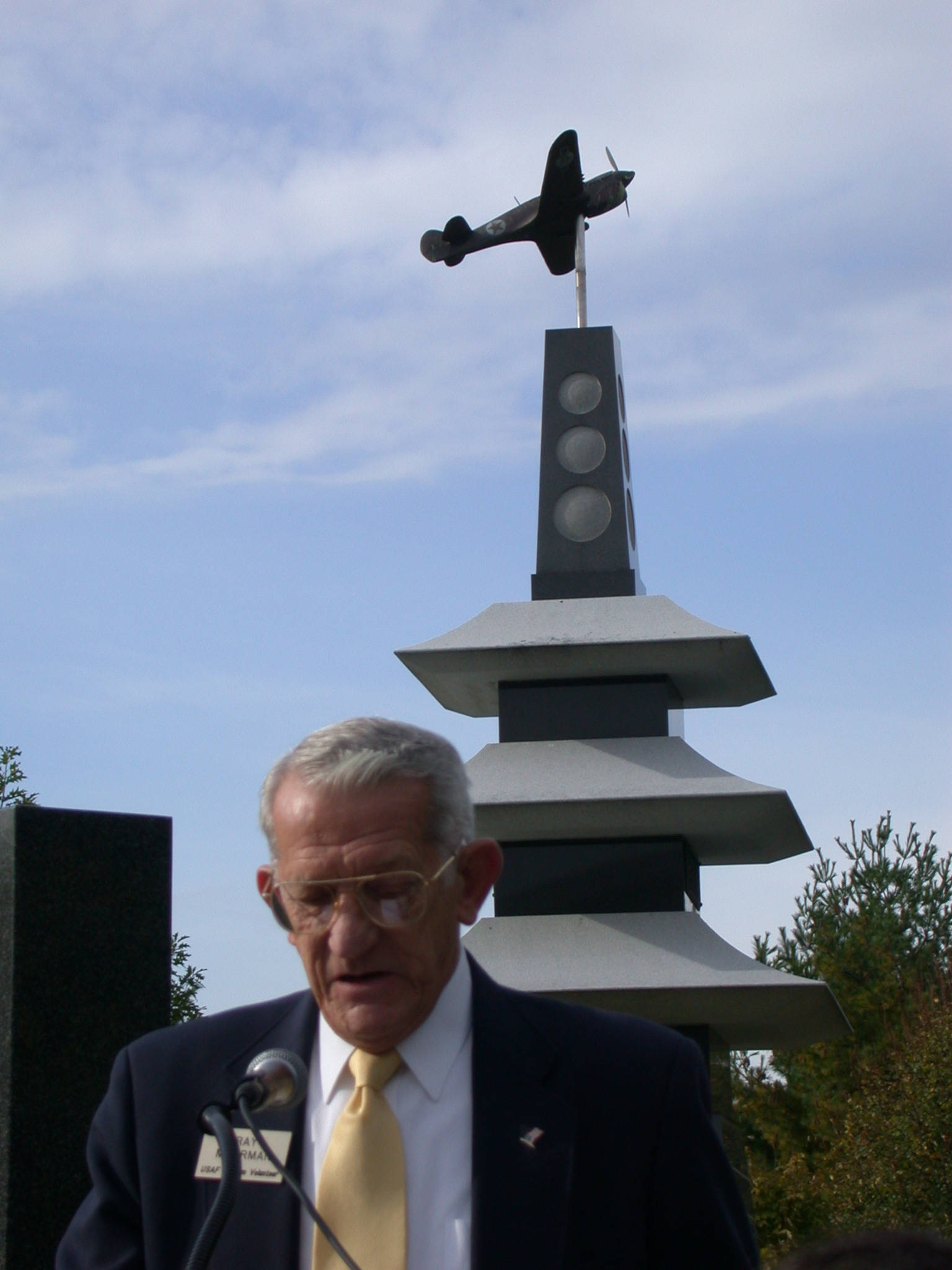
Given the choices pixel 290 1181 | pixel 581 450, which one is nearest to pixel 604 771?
pixel 581 450

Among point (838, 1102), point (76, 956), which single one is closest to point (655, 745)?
point (76, 956)

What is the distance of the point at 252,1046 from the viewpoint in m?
3.48

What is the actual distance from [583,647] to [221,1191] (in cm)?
1518

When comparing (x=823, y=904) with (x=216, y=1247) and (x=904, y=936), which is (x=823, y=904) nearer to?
(x=904, y=936)

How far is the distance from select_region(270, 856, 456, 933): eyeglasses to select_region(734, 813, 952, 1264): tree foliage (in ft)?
90.6

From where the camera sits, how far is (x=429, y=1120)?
3.32 metres

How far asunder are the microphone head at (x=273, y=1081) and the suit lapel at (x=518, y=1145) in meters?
0.45

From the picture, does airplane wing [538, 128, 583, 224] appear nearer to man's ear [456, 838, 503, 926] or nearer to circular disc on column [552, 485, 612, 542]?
circular disc on column [552, 485, 612, 542]

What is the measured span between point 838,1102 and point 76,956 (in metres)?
38.8

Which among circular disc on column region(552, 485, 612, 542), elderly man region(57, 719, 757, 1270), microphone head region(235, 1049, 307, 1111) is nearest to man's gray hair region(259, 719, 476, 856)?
elderly man region(57, 719, 757, 1270)

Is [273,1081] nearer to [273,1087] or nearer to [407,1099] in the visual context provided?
[273,1087]

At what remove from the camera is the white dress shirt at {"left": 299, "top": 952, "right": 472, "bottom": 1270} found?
127 inches

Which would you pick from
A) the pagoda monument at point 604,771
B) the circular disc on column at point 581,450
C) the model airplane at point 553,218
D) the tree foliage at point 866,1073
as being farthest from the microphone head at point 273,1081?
the tree foliage at point 866,1073

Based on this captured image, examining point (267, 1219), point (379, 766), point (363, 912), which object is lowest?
point (267, 1219)
